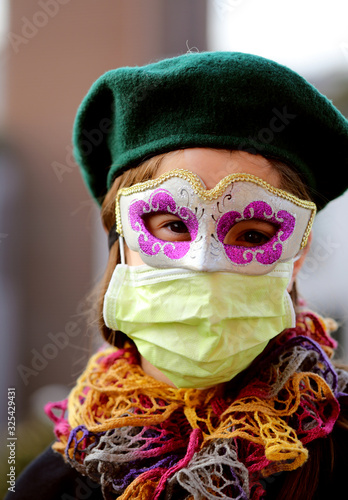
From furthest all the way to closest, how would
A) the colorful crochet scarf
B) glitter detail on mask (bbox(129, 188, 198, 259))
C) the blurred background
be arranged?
the blurred background, glitter detail on mask (bbox(129, 188, 198, 259)), the colorful crochet scarf

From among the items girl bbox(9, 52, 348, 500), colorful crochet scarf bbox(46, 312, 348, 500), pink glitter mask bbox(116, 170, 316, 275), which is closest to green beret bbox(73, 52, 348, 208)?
girl bbox(9, 52, 348, 500)

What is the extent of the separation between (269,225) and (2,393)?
3774 mm

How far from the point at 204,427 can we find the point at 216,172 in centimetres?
73

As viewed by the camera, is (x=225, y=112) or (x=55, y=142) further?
(x=55, y=142)

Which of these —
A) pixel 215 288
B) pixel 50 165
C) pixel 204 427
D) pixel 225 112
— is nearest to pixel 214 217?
pixel 215 288

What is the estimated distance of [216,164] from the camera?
Result: 4.29 feet

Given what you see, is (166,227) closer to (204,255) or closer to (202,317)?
(204,255)

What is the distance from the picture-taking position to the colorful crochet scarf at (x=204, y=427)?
3.90 feet

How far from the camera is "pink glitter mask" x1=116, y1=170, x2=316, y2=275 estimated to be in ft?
4.17

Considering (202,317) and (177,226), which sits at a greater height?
(177,226)

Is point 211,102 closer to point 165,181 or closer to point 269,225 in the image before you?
point 165,181

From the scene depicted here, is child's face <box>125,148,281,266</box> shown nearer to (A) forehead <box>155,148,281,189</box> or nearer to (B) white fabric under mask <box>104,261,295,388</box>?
(A) forehead <box>155,148,281,189</box>

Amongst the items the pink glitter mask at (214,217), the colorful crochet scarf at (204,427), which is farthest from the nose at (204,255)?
the colorful crochet scarf at (204,427)

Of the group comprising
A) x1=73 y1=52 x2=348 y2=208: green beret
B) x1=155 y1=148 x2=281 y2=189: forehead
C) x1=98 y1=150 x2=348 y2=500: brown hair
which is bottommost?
x1=98 y1=150 x2=348 y2=500: brown hair
